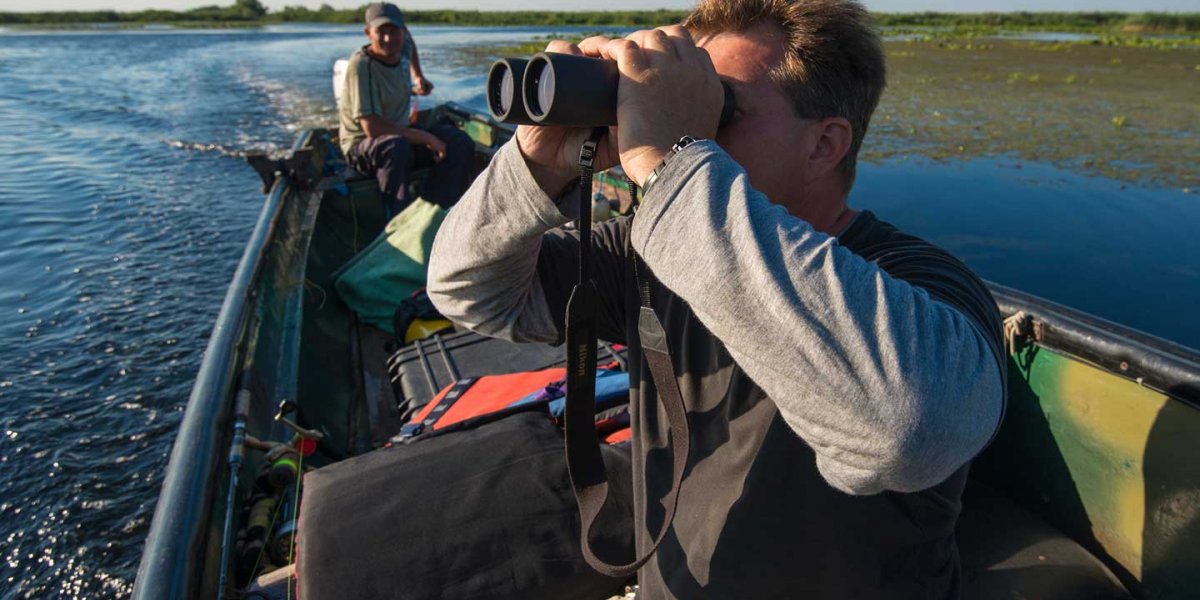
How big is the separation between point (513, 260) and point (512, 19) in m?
69.7

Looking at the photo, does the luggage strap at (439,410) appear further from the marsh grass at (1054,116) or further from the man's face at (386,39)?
the marsh grass at (1054,116)

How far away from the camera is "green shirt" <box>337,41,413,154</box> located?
454 cm

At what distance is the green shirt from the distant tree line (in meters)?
43.6

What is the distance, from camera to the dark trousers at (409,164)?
4512 millimetres

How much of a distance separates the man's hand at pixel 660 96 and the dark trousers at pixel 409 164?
11.5 feet

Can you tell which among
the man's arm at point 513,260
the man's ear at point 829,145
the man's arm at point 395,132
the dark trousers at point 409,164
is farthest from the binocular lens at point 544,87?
the man's arm at point 395,132

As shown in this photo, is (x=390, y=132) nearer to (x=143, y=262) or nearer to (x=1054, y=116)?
(x=143, y=262)

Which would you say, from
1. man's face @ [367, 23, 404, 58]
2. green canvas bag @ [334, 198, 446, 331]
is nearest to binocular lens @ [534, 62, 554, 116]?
green canvas bag @ [334, 198, 446, 331]

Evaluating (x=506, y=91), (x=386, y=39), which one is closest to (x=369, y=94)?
(x=386, y=39)

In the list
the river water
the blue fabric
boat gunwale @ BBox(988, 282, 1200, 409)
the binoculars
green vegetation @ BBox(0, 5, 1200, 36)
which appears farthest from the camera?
green vegetation @ BBox(0, 5, 1200, 36)

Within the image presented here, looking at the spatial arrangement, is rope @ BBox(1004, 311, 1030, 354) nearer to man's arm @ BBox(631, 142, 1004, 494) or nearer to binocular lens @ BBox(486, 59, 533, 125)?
man's arm @ BBox(631, 142, 1004, 494)

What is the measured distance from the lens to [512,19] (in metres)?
65.6

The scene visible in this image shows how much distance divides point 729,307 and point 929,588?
24.2 inches

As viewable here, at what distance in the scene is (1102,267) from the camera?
6.12 m
